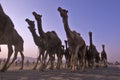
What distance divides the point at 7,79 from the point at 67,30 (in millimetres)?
7390

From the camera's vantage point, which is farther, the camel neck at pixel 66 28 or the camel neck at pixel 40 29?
the camel neck at pixel 40 29

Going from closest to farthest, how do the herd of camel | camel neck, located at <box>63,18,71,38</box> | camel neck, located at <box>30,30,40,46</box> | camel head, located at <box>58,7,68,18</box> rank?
the herd of camel, camel head, located at <box>58,7,68,18</box>, camel neck, located at <box>63,18,71,38</box>, camel neck, located at <box>30,30,40,46</box>

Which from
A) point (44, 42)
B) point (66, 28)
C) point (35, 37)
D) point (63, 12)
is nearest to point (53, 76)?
point (66, 28)

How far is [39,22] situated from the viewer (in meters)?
19.8

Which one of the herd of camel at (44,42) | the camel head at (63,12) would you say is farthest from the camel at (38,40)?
the camel head at (63,12)

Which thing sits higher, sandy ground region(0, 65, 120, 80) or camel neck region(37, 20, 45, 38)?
camel neck region(37, 20, 45, 38)

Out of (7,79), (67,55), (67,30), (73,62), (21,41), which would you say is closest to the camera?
(7,79)

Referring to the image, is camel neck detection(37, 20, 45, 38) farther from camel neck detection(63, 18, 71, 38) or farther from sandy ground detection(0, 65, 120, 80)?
sandy ground detection(0, 65, 120, 80)

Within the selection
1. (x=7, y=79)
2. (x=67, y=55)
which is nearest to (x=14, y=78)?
(x=7, y=79)

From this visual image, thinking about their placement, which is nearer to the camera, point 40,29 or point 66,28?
point 66,28

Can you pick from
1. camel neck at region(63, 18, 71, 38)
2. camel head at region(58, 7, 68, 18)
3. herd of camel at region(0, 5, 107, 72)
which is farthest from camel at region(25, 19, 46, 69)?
camel head at region(58, 7, 68, 18)

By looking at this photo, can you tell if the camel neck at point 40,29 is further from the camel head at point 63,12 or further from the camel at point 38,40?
the camel head at point 63,12

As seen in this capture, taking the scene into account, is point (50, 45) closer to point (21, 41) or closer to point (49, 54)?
point (49, 54)

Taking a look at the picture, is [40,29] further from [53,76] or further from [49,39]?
[53,76]
